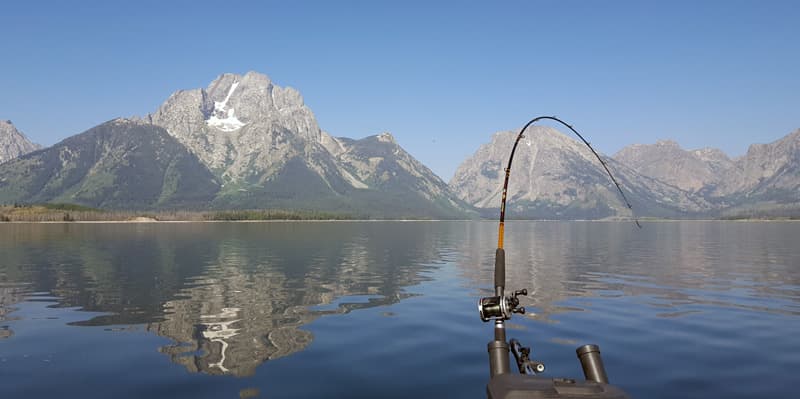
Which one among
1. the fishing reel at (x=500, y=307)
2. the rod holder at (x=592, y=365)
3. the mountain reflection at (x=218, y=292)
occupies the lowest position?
the mountain reflection at (x=218, y=292)

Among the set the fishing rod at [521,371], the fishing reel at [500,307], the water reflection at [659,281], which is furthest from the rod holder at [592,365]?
the water reflection at [659,281]

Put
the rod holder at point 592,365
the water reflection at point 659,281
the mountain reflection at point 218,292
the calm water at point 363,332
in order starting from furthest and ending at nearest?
the water reflection at point 659,281 < the mountain reflection at point 218,292 < the calm water at point 363,332 < the rod holder at point 592,365

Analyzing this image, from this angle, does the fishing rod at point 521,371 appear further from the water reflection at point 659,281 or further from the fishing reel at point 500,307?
the water reflection at point 659,281

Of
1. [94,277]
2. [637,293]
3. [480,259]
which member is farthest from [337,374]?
[480,259]

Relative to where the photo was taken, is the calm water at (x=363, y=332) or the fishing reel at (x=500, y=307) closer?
the fishing reel at (x=500, y=307)

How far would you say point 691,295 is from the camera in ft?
136

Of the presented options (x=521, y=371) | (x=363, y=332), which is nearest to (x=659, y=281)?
(x=363, y=332)

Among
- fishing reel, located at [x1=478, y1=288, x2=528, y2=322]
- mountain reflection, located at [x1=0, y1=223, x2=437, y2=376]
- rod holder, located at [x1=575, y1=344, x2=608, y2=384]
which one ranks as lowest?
mountain reflection, located at [x1=0, y1=223, x2=437, y2=376]

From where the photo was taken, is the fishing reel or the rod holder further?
the fishing reel

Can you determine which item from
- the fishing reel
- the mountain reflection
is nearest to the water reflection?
the mountain reflection

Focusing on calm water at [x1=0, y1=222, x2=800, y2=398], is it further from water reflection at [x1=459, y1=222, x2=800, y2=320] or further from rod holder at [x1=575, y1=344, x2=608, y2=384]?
rod holder at [x1=575, y1=344, x2=608, y2=384]

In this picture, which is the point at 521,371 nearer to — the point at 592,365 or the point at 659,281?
the point at 592,365

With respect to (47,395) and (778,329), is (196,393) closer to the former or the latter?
(47,395)

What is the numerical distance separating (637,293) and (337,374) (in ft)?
104
